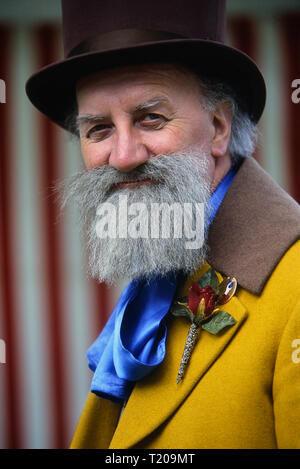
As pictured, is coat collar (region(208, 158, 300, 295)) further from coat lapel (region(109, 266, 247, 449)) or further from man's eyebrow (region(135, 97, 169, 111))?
man's eyebrow (region(135, 97, 169, 111))

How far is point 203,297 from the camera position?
50.4 inches

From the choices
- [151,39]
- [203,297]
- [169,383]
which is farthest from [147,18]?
[169,383]

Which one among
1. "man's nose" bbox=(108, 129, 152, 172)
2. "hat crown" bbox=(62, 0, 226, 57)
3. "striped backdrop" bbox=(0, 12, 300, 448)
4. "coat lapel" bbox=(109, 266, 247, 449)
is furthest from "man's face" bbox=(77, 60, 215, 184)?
"striped backdrop" bbox=(0, 12, 300, 448)

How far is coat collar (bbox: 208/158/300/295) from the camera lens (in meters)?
1.25

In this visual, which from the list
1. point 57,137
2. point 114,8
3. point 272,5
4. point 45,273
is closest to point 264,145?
point 272,5

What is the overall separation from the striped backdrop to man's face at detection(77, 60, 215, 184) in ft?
5.15

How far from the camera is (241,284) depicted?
4.09 feet

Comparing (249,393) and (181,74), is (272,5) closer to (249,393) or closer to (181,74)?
(181,74)

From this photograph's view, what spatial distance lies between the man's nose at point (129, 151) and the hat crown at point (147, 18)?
29 centimetres

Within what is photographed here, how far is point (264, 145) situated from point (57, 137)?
1.24 m

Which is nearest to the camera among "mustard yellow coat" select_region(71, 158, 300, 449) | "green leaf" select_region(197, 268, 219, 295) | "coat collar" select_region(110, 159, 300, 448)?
"mustard yellow coat" select_region(71, 158, 300, 449)

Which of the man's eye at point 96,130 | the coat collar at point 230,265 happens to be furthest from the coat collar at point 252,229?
the man's eye at point 96,130

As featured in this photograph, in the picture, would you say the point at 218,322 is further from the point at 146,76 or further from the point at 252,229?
the point at 146,76

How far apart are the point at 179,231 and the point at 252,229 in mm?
202
